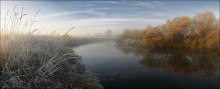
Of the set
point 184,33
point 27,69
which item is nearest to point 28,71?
point 27,69

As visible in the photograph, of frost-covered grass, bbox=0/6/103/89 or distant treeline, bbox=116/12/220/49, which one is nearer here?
frost-covered grass, bbox=0/6/103/89

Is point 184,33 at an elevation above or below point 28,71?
below

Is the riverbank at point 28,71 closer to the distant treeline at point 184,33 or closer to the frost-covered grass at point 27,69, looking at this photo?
the frost-covered grass at point 27,69

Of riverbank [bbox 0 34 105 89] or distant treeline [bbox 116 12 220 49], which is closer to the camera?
riverbank [bbox 0 34 105 89]

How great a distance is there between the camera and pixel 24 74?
13.4 feet

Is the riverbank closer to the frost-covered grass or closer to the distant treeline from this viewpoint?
the frost-covered grass

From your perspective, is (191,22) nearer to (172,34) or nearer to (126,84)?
(172,34)

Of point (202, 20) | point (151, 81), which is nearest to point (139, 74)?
point (151, 81)

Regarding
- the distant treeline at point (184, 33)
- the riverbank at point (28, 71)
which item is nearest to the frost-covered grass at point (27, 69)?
the riverbank at point (28, 71)

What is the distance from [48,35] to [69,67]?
2.82m

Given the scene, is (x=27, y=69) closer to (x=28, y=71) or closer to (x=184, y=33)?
(x=28, y=71)

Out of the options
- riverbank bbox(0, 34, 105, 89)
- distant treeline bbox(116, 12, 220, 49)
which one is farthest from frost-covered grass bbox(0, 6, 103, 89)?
distant treeline bbox(116, 12, 220, 49)

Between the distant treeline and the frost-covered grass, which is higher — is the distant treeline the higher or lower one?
the lower one

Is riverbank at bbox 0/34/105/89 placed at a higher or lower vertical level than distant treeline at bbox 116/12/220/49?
higher
